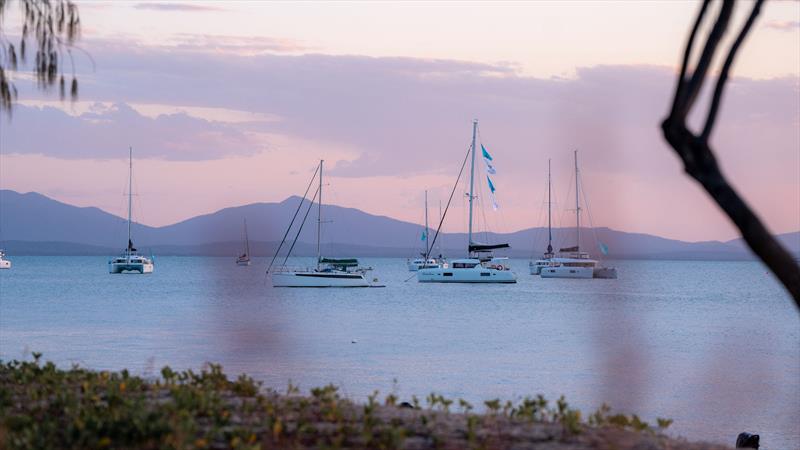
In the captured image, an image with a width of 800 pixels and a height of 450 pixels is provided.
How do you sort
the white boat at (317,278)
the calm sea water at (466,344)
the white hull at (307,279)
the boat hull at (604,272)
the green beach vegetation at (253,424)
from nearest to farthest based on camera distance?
the green beach vegetation at (253,424), the calm sea water at (466,344), the white hull at (307,279), the white boat at (317,278), the boat hull at (604,272)

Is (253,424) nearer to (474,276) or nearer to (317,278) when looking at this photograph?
(317,278)

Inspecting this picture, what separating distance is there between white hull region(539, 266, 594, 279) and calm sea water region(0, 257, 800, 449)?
92.5 feet

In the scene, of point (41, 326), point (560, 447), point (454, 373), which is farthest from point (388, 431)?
point (41, 326)

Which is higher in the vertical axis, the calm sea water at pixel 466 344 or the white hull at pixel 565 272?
the white hull at pixel 565 272

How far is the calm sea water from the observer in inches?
1081

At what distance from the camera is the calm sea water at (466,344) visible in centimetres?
2747

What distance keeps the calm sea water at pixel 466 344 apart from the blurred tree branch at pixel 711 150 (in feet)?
41.2

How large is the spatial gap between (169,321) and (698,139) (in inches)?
1912

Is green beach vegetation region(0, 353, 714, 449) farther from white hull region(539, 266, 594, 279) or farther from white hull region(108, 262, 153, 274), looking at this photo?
white hull region(108, 262, 153, 274)

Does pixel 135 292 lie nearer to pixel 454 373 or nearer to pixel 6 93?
pixel 454 373

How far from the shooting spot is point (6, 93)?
13.0 metres

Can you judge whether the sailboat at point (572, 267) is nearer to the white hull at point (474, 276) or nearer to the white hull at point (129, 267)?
the white hull at point (474, 276)

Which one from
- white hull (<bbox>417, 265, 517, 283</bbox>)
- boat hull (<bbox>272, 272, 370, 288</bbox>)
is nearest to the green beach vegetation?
boat hull (<bbox>272, 272, 370, 288</bbox>)

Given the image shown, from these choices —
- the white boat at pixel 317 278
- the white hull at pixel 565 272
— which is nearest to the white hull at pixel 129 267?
the white hull at pixel 565 272
